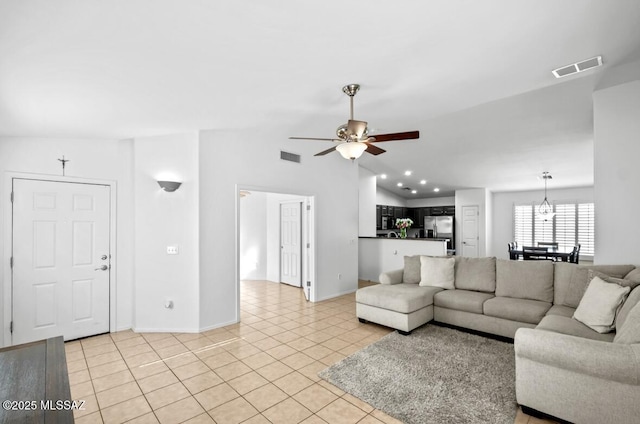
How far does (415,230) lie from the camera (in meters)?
11.5

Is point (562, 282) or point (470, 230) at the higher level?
point (470, 230)

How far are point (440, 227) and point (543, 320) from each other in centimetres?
773

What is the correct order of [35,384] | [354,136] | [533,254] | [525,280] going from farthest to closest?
[533,254]
[525,280]
[354,136]
[35,384]

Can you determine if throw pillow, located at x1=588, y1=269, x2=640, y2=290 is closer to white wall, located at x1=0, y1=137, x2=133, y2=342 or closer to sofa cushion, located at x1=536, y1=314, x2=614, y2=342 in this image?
sofa cushion, located at x1=536, y1=314, x2=614, y2=342

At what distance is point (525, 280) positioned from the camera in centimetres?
400

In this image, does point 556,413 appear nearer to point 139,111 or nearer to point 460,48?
point 460,48

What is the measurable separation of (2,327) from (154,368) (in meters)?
1.96

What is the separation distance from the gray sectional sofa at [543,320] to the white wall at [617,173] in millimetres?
394

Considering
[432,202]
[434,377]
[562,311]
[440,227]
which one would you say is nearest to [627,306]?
[562,311]

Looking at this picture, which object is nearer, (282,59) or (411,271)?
(282,59)

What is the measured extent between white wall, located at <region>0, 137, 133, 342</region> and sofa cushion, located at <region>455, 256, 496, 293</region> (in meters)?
4.82

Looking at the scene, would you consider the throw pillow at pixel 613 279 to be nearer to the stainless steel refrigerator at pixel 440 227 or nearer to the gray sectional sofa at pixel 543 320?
the gray sectional sofa at pixel 543 320

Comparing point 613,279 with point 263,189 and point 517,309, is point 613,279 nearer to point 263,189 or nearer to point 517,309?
point 517,309

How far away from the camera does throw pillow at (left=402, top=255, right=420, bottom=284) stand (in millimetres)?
4918
